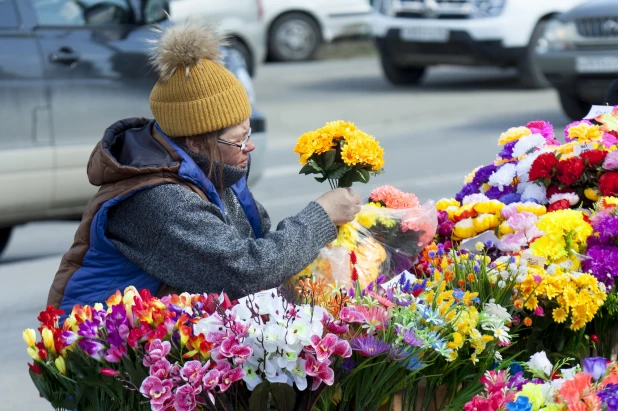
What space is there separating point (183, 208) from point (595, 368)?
3.32 ft

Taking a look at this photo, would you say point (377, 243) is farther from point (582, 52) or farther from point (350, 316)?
point (582, 52)

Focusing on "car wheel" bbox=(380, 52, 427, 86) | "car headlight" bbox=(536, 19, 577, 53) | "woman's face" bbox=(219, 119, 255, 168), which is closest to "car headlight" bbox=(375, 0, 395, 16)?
"car wheel" bbox=(380, 52, 427, 86)

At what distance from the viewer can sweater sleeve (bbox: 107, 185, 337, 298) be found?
2465 mm

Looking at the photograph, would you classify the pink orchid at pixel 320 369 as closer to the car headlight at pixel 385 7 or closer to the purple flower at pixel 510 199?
the purple flower at pixel 510 199

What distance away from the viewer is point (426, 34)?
12172mm

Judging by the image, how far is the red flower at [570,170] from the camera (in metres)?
3.10

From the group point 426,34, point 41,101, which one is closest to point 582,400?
point 41,101

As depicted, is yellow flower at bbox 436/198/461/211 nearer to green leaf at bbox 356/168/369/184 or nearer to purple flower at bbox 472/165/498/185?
purple flower at bbox 472/165/498/185

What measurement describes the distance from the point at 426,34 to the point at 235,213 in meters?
9.69

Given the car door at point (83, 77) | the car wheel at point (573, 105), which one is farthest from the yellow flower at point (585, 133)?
the car wheel at point (573, 105)

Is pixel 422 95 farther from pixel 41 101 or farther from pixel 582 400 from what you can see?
pixel 582 400

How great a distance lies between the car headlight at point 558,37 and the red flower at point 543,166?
6.64m

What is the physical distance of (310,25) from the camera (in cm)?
1616

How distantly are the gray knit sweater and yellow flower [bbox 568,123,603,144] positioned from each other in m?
1.12
